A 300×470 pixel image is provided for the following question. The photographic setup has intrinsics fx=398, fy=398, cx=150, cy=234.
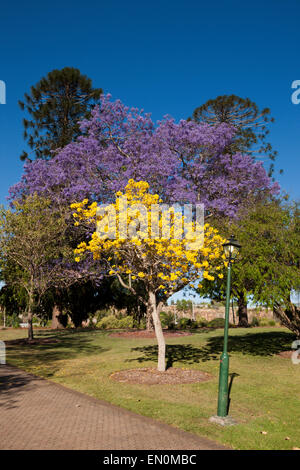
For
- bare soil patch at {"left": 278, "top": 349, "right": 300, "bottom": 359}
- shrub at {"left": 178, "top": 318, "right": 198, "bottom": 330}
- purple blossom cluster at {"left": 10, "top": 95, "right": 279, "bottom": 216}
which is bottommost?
shrub at {"left": 178, "top": 318, "right": 198, "bottom": 330}

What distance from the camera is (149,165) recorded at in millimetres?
26703

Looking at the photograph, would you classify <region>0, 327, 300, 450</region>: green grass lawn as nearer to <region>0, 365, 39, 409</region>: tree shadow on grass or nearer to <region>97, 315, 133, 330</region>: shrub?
<region>0, 365, 39, 409</region>: tree shadow on grass

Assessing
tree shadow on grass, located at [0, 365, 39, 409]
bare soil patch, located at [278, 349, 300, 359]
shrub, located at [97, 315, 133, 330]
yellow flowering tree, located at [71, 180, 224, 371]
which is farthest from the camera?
shrub, located at [97, 315, 133, 330]

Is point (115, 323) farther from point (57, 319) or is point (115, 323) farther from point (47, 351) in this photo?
point (47, 351)

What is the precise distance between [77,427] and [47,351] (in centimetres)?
1315

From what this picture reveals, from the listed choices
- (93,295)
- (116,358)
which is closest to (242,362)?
(116,358)

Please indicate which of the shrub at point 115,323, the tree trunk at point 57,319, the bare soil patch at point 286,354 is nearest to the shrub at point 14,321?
the tree trunk at point 57,319

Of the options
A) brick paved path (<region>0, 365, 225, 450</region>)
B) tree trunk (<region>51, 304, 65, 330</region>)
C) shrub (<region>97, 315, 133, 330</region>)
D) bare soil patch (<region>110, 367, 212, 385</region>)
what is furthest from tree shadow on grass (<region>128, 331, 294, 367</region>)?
tree trunk (<region>51, 304, 65, 330</region>)

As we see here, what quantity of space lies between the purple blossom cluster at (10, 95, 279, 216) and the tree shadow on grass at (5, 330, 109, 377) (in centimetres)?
967

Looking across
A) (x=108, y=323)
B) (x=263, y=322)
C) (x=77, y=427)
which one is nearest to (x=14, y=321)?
(x=108, y=323)

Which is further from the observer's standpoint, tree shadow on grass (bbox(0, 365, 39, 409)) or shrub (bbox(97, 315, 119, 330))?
shrub (bbox(97, 315, 119, 330))

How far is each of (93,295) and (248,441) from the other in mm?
30194

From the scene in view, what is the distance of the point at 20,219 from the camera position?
23031 millimetres

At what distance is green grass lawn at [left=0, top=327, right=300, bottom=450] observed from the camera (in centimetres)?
806
